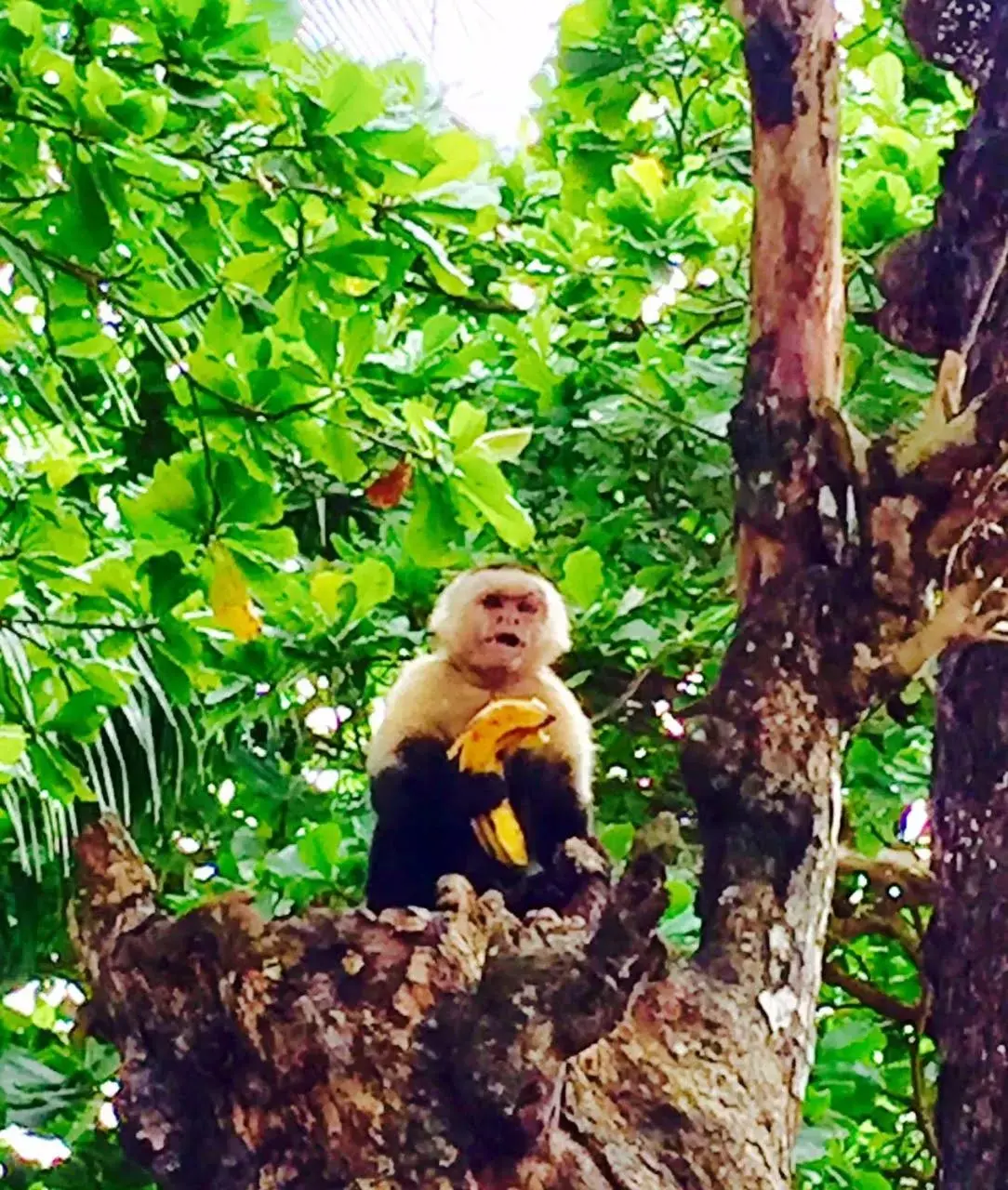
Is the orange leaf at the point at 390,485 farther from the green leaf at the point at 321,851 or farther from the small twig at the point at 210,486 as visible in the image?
the green leaf at the point at 321,851

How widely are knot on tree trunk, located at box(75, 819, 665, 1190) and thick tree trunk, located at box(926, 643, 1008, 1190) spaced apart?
63 centimetres

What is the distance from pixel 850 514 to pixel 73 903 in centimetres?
92

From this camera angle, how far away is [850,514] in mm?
1740

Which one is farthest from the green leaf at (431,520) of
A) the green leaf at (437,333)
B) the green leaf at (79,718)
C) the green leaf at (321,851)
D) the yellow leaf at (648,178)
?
the yellow leaf at (648,178)

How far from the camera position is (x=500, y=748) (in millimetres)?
2148

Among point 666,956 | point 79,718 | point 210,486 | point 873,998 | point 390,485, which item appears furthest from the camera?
point 873,998

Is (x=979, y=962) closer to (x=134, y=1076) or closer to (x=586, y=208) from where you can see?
(x=134, y=1076)

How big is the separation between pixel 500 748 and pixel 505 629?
21cm

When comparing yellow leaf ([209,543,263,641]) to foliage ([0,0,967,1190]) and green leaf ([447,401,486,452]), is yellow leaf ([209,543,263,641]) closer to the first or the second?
foliage ([0,0,967,1190])

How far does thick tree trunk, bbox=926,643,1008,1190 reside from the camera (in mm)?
1912

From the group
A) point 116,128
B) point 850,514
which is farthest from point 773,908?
point 116,128

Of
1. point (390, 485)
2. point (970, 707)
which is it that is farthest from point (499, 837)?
point (970, 707)

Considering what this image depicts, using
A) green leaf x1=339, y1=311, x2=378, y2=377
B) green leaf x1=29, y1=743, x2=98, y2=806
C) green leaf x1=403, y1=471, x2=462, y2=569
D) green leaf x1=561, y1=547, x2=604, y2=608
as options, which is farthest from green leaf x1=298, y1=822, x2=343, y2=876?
green leaf x1=339, y1=311, x2=378, y2=377

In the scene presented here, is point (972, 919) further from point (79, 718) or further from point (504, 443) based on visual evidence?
point (79, 718)
